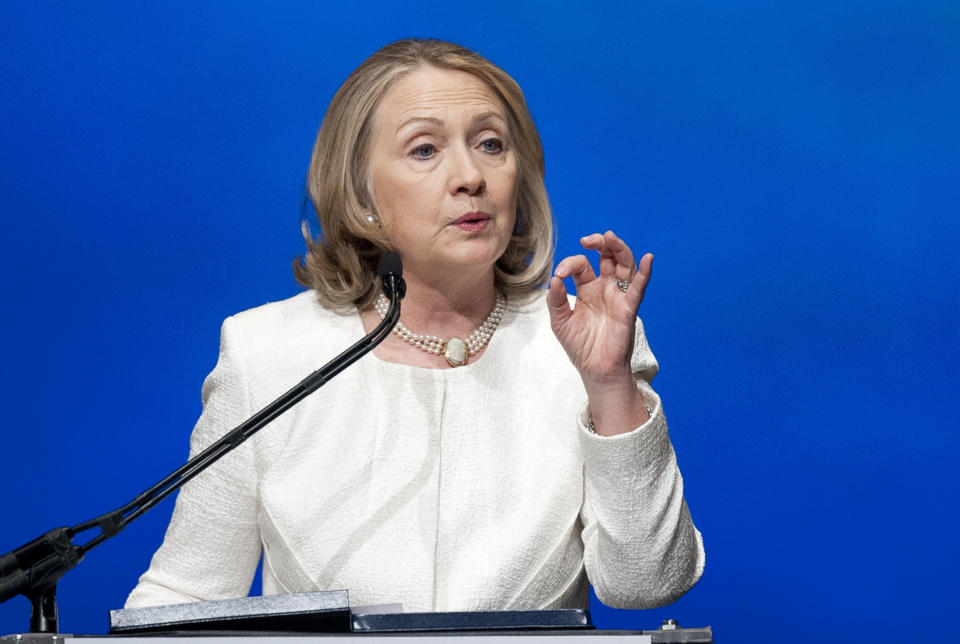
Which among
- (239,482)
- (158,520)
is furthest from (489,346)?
(158,520)

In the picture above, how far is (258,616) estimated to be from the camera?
1.07 meters

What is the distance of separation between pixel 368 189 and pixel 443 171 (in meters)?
0.18

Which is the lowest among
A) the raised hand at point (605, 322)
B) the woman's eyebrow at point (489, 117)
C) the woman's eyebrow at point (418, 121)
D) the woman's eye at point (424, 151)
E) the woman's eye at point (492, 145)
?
the raised hand at point (605, 322)

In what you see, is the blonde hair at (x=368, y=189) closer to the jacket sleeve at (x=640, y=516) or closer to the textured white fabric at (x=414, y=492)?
the textured white fabric at (x=414, y=492)

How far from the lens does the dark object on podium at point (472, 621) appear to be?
1.04 meters

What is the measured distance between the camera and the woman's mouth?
66.3 inches

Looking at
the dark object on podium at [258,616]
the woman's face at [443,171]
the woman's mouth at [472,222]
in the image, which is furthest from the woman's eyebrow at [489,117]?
the dark object on podium at [258,616]

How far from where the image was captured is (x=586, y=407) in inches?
59.0

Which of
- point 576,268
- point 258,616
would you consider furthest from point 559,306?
point 258,616

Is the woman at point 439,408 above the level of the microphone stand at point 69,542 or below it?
above

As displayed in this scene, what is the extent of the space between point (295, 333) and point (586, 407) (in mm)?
526

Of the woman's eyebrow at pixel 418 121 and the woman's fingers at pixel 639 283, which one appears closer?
the woman's fingers at pixel 639 283

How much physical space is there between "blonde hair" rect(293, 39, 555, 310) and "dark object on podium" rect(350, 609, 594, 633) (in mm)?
829

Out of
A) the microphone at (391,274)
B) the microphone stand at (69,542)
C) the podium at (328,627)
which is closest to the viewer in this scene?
the podium at (328,627)
